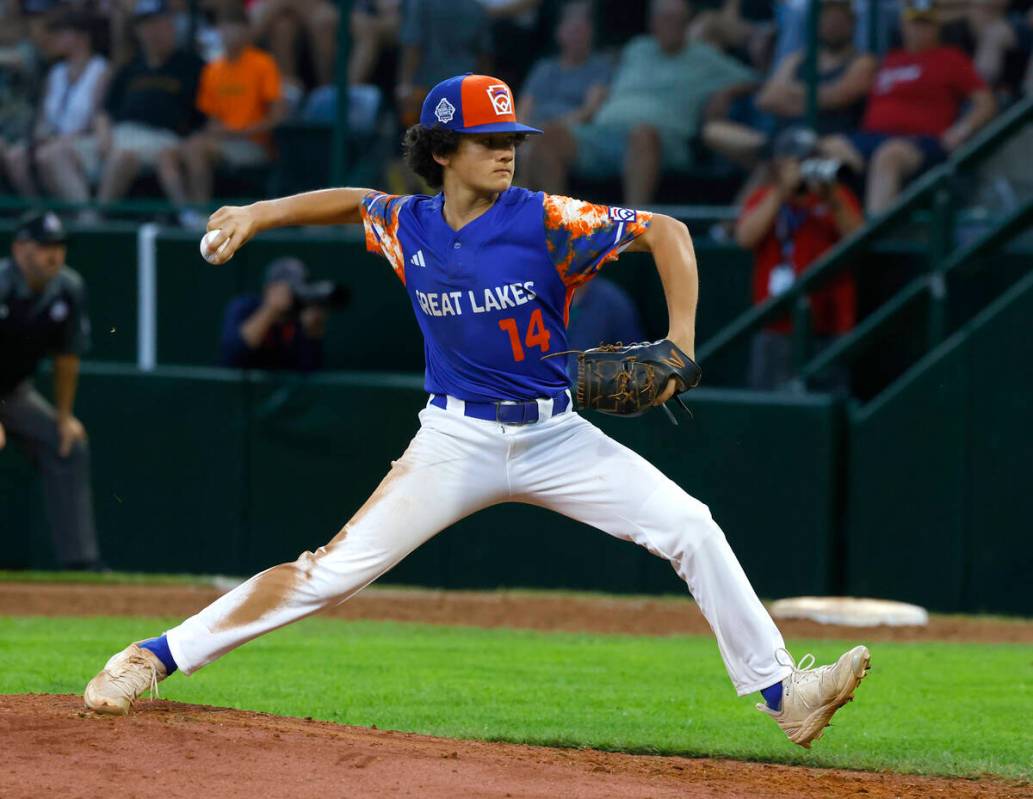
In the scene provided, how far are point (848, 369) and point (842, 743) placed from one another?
517 centimetres

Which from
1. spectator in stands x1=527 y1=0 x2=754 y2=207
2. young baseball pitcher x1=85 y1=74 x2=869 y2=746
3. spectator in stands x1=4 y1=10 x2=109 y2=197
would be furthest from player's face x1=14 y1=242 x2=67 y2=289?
young baseball pitcher x1=85 y1=74 x2=869 y2=746

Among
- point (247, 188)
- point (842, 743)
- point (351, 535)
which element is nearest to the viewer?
point (351, 535)

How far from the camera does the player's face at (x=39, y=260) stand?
10.8 metres

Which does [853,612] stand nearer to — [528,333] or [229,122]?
[528,333]

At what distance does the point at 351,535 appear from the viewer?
5230 mm

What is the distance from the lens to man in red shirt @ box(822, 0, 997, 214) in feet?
35.6

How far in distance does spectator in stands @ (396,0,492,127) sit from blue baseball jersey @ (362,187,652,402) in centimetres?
675

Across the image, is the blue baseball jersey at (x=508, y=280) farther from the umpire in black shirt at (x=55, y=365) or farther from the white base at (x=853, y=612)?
the umpire in black shirt at (x=55, y=365)

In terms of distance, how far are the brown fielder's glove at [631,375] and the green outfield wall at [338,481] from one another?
17.2ft

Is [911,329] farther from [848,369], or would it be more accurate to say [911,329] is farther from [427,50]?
[427,50]

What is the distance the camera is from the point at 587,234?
523cm

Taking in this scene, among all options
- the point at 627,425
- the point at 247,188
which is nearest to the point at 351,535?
the point at 627,425

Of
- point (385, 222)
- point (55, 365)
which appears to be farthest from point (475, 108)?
point (55, 365)

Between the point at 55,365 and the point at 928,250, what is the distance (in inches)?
210
